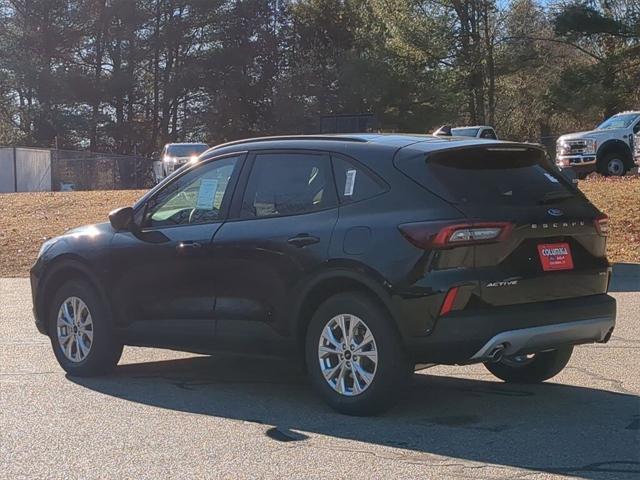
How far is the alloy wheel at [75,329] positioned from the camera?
7781 millimetres

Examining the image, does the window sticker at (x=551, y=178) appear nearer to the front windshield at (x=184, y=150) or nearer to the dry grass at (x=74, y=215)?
the dry grass at (x=74, y=215)

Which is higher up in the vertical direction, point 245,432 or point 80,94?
point 80,94

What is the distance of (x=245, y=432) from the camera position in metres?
5.99

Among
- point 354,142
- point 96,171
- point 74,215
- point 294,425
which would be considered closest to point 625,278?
point 354,142

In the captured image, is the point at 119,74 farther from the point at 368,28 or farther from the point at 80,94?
the point at 368,28

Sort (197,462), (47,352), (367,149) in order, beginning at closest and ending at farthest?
1. (197,462)
2. (367,149)
3. (47,352)

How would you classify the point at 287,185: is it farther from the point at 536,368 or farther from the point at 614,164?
the point at 614,164

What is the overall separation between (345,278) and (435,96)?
41399mm

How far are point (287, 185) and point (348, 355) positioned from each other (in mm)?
1364

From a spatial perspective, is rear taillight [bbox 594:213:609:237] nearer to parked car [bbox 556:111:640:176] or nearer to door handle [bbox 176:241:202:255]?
door handle [bbox 176:241:202:255]

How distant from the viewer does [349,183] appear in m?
6.43

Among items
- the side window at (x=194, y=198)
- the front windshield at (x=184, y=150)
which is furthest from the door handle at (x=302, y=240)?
the front windshield at (x=184, y=150)

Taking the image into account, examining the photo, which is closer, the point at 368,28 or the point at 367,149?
the point at 367,149

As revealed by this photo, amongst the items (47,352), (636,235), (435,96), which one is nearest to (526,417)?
(47,352)
